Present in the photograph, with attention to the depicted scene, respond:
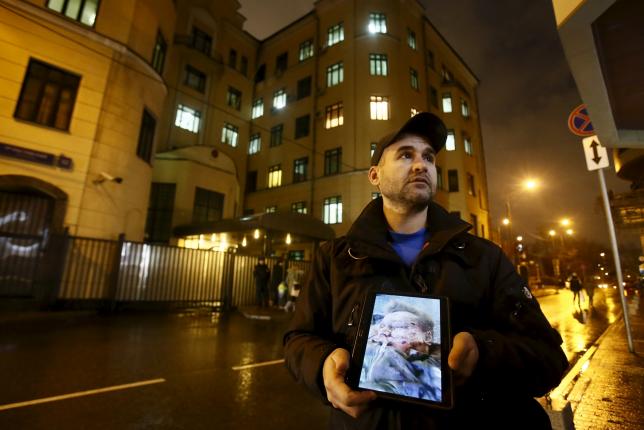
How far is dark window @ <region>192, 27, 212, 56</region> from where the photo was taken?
26.8 meters

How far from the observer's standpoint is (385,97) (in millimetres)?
24062

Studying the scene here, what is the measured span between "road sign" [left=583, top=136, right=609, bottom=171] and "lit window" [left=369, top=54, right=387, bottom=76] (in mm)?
20596

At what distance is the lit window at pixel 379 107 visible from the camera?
23.9m

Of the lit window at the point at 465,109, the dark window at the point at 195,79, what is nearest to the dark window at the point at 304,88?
the dark window at the point at 195,79

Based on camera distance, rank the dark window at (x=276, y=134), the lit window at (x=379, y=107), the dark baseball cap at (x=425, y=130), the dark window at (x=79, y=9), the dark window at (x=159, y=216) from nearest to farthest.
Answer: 1. the dark baseball cap at (x=425, y=130)
2. the dark window at (x=79, y=9)
3. the dark window at (x=159, y=216)
4. the lit window at (x=379, y=107)
5. the dark window at (x=276, y=134)

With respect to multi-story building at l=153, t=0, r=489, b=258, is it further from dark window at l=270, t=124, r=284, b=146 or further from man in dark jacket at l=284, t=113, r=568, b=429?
man in dark jacket at l=284, t=113, r=568, b=429

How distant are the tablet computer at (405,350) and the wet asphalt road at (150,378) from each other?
2847mm

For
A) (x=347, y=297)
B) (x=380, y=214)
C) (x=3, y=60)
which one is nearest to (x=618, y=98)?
(x=380, y=214)

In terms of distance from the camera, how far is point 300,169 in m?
27.4

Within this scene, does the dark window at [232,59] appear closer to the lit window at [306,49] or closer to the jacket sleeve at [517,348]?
the lit window at [306,49]

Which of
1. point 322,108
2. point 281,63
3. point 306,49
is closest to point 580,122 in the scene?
point 322,108

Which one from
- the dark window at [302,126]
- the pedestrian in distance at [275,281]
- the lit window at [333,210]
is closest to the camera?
the pedestrian in distance at [275,281]

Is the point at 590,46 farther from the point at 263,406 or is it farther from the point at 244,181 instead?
the point at 244,181

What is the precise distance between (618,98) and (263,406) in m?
6.93
